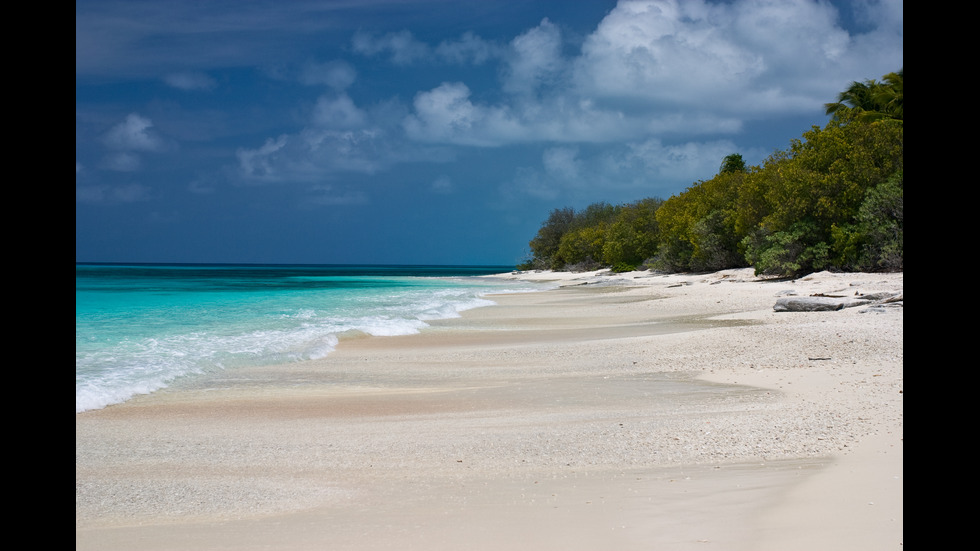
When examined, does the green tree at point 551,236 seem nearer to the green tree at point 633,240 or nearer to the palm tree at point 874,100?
the green tree at point 633,240

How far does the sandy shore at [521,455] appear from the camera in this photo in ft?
14.5

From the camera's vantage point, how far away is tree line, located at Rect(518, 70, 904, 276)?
34.3 meters

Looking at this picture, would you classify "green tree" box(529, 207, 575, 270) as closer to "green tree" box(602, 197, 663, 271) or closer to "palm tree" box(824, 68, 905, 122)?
"green tree" box(602, 197, 663, 271)

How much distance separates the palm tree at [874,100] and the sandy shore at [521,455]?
4013 cm

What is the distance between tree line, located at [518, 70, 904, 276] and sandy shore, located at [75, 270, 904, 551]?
513 inches

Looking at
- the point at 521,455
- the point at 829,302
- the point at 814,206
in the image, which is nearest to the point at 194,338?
the point at 521,455

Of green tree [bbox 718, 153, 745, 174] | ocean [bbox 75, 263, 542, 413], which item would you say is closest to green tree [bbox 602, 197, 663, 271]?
green tree [bbox 718, 153, 745, 174]

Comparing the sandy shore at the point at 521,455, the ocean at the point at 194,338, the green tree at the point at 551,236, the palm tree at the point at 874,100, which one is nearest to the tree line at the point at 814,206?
the palm tree at the point at 874,100

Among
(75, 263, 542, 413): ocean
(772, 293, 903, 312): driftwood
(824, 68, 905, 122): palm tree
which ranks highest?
(824, 68, 905, 122): palm tree

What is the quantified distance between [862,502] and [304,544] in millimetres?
3467

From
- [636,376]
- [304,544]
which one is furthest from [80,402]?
[636,376]

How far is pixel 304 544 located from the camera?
4301 millimetres

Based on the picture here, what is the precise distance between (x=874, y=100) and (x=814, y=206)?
23448 mm

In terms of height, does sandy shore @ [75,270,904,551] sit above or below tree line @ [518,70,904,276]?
below
